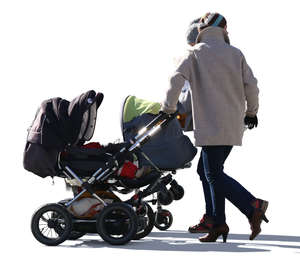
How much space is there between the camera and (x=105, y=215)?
6.94 meters

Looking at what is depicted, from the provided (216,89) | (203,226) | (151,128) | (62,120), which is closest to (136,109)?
(151,128)

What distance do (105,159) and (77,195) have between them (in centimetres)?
39

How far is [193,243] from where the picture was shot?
7.02 metres

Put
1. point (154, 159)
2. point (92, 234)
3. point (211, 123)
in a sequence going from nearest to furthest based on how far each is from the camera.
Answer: point (211, 123) → point (154, 159) → point (92, 234)

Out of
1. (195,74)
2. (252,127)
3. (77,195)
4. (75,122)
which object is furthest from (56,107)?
(252,127)

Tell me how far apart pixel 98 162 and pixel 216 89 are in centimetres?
119

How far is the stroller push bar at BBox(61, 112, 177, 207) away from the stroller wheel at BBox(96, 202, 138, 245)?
0.13m

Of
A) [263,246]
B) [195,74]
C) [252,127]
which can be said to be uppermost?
[195,74]

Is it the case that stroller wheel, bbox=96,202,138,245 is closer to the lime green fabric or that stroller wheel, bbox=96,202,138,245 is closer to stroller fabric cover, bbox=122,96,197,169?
stroller fabric cover, bbox=122,96,197,169

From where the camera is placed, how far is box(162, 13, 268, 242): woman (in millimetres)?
6809

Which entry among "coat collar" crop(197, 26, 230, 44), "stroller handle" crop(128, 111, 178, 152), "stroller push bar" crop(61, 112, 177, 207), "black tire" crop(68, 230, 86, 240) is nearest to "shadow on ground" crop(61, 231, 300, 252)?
"black tire" crop(68, 230, 86, 240)

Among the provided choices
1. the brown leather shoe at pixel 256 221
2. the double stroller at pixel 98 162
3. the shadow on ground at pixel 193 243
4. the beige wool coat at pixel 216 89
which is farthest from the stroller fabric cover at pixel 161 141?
the brown leather shoe at pixel 256 221

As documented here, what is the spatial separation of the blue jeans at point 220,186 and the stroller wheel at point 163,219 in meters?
1.08

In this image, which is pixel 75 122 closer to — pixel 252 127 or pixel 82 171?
pixel 82 171
